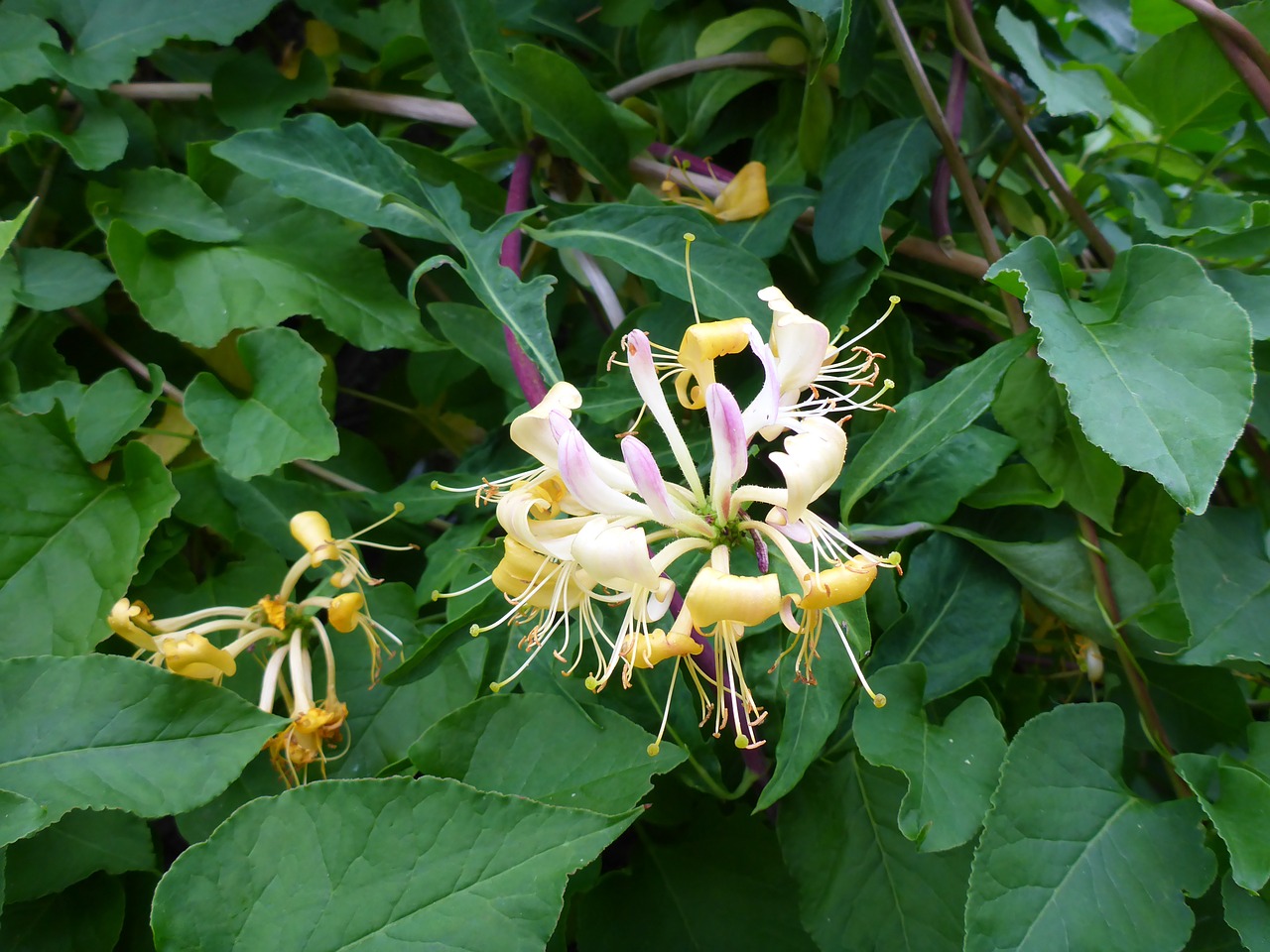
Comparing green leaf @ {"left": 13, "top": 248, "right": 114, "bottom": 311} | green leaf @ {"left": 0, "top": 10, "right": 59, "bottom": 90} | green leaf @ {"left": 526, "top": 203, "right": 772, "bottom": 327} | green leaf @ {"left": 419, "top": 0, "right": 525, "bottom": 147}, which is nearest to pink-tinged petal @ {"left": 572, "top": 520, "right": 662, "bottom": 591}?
green leaf @ {"left": 526, "top": 203, "right": 772, "bottom": 327}

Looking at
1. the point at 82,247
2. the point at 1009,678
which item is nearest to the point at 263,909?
the point at 1009,678

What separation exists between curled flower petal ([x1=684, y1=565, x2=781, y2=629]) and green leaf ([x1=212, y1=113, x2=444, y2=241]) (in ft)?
1.22

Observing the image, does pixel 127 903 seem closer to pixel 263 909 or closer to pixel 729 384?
pixel 263 909

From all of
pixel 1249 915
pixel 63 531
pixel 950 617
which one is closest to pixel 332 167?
pixel 63 531

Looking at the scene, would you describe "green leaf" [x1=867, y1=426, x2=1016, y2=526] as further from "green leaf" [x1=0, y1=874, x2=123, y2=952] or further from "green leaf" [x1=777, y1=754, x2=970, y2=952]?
"green leaf" [x1=0, y1=874, x2=123, y2=952]

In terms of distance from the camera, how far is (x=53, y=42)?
713 mm

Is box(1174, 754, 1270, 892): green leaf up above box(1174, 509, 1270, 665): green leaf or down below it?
below

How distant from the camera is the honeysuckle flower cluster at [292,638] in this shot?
57cm

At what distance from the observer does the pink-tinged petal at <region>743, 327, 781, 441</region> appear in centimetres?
44

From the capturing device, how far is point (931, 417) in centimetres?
51

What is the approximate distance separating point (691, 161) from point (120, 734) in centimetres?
59

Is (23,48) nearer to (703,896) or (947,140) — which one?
(947,140)

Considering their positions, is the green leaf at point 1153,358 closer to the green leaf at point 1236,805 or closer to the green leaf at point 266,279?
the green leaf at point 1236,805

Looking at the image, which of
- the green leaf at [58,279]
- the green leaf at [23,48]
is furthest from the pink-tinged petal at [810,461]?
the green leaf at [23,48]
